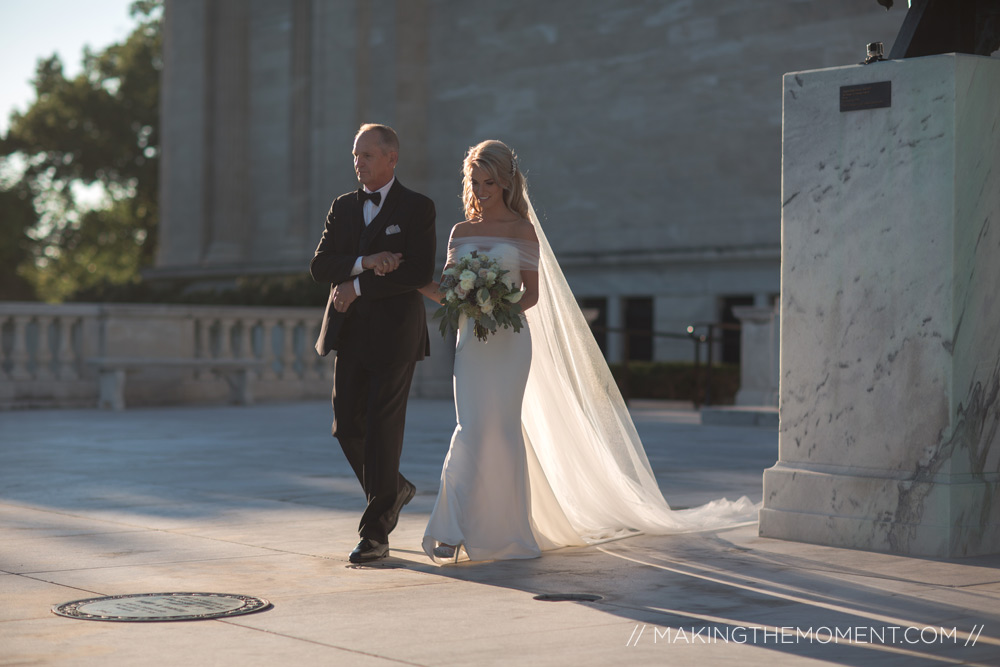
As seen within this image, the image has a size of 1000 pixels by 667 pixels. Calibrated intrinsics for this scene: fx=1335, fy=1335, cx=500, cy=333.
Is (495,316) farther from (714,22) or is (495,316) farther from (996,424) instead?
(714,22)

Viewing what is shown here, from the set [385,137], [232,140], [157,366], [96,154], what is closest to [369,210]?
[385,137]

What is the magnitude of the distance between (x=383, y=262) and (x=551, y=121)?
82.9 feet

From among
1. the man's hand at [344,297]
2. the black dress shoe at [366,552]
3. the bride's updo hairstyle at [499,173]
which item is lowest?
the black dress shoe at [366,552]

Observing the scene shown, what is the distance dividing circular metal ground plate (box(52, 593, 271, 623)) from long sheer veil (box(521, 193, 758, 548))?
2540mm

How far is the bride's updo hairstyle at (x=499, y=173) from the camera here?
24.4 feet

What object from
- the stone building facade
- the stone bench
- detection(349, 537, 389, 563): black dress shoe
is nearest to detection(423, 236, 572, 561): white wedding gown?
detection(349, 537, 389, 563): black dress shoe

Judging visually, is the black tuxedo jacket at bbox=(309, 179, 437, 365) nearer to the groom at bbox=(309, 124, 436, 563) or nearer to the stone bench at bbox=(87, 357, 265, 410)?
the groom at bbox=(309, 124, 436, 563)

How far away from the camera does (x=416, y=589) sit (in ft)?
20.5

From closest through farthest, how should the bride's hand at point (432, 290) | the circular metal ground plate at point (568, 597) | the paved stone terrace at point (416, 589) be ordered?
the paved stone terrace at point (416, 589) < the circular metal ground plate at point (568, 597) < the bride's hand at point (432, 290)

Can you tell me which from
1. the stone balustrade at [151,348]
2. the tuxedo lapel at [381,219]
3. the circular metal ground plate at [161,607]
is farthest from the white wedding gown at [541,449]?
the stone balustrade at [151,348]

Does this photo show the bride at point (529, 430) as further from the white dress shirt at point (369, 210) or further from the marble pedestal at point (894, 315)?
the marble pedestal at point (894, 315)

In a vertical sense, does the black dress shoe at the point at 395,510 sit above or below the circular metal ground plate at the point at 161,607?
above

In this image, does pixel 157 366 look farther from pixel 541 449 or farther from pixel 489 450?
pixel 489 450

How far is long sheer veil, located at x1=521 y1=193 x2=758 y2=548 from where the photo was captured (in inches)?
320
